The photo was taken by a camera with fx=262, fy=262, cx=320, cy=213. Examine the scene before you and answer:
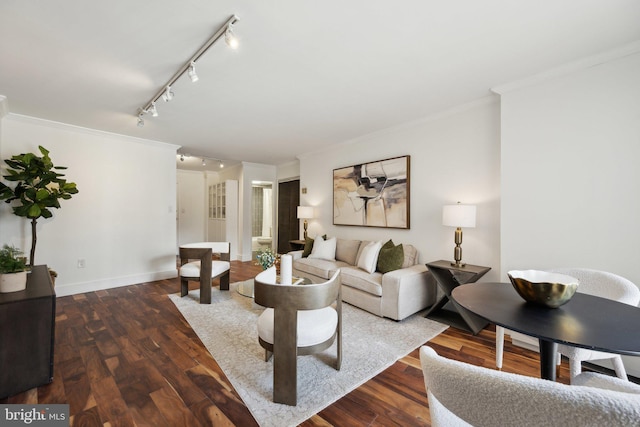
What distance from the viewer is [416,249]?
362cm

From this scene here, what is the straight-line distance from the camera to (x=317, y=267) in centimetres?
398

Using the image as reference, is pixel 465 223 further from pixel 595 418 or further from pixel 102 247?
pixel 102 247

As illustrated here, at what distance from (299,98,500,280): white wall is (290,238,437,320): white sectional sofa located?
0.32m

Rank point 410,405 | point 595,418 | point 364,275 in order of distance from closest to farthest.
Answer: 1. point 595,418
2. point 410,405
3. point 364,275

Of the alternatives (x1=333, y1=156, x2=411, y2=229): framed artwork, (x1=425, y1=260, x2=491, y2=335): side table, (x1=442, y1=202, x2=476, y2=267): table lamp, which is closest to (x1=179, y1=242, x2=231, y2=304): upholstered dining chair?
(x1=333, y1=156, x2=411, y2=229): framed artwork

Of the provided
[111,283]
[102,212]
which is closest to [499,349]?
[111,283]

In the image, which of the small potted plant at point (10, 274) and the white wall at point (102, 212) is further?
the white wall at point (102, 212)

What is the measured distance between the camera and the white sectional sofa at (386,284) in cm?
295

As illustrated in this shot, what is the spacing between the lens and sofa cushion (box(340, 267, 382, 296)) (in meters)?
3.13

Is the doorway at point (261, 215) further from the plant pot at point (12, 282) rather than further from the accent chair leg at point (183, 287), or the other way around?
the plant pot at point (12, 282)

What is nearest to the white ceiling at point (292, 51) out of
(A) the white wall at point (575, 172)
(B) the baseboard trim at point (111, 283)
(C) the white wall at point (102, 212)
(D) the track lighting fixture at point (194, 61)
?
(D) the track lighting fixture at point (194, 61)

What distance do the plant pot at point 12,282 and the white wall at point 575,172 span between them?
4.15 m

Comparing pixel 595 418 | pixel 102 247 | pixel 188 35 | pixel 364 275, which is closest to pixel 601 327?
pixel 595 418

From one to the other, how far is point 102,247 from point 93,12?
3672 mm
